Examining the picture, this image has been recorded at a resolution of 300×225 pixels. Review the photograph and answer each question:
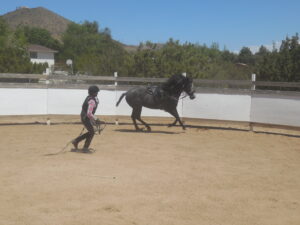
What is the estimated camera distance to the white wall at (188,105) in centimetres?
1492

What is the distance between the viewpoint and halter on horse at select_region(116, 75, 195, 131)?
14953 mm

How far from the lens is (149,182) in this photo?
7.76m

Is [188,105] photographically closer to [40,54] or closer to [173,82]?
[173,82]

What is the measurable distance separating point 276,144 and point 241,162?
348 centimetres

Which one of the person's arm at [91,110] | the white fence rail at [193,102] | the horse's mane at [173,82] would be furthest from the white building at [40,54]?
the person's arm at [91,110]

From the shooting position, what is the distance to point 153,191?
7.15 metres

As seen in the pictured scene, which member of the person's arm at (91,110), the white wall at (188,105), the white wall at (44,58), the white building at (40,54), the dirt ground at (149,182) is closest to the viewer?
the dirt ground at (149,182)

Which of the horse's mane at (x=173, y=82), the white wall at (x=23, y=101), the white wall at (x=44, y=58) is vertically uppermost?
the white wall at (x=44, y=58)

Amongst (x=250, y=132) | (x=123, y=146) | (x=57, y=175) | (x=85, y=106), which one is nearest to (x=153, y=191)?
(x=57, y=175)

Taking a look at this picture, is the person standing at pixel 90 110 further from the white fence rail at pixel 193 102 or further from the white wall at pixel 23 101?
the white wall at pixel 23 101

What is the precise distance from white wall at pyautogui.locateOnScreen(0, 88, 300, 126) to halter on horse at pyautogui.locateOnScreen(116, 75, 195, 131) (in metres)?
1.40

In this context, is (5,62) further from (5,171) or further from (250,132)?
(5,171)

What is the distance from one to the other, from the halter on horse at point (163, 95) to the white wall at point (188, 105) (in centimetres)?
140

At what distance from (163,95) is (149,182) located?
744 cm
